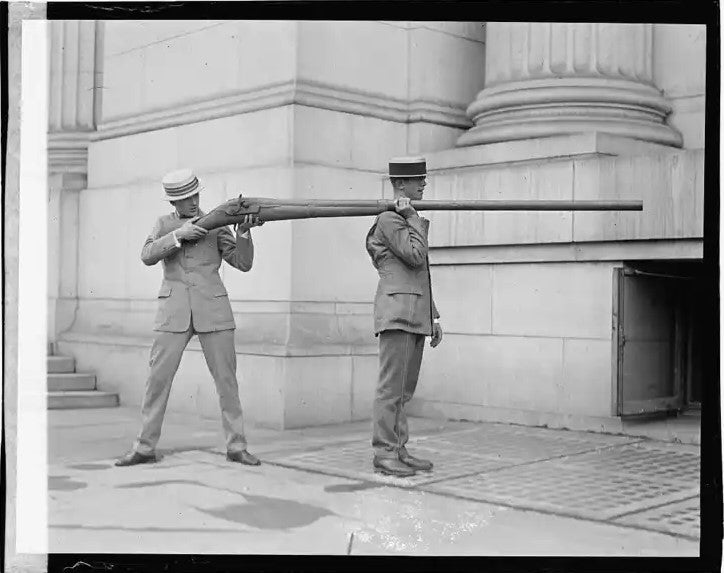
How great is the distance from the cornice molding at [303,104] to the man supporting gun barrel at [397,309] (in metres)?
2.99

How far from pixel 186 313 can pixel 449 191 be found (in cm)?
346

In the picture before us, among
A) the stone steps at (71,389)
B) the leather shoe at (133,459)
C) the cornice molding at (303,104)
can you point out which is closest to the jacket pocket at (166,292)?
the leather shoe at (133,459)

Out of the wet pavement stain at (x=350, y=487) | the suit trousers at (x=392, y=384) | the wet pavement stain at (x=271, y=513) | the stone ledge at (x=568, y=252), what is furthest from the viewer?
the stone ledge at (x=568, y=252)

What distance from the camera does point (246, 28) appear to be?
10.9 meters

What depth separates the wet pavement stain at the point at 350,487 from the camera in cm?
750

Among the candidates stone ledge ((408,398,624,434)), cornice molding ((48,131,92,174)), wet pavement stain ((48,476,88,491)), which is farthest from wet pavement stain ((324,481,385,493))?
cornice molding ((48,131,92,174))

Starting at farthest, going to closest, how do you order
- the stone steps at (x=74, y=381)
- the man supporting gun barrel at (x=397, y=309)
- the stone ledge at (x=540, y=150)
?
the stone steps at (x=74, y=381) < the stone ledge at (x=540, y=150) < the man supporting gun barrel at (x=397, y=309)

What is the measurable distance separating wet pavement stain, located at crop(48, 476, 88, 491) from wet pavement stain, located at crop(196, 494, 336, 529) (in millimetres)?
1058

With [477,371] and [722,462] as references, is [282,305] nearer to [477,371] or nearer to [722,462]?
[477,371]

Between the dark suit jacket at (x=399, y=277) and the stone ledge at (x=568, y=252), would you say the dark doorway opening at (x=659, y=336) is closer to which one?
the stone ledge at (x=568, y=252)

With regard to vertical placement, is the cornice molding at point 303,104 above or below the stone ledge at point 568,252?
above

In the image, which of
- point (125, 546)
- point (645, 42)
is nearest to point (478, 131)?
point (645, 42)

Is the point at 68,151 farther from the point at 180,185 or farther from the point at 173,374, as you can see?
the point at 173,374

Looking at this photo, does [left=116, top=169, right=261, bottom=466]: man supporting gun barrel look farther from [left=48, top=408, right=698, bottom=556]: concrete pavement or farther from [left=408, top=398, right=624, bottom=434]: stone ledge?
[left=408, top=398, right=624, bottom=434]: stone ledge
